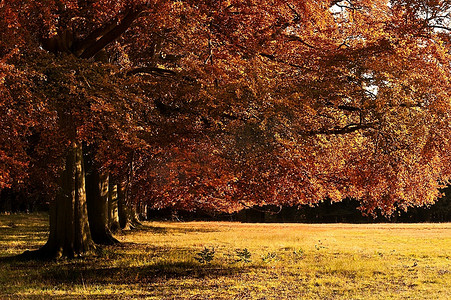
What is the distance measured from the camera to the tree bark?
17.8m

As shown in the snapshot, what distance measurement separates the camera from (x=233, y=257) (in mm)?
20234

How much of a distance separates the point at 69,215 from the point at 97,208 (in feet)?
17.0

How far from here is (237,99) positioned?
14539mm

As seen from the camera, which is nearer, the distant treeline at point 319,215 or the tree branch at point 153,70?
the tree branch at point 153,70

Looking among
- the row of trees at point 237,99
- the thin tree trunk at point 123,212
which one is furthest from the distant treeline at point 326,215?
the row of trees at point 237,99

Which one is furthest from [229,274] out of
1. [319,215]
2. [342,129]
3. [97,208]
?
[319,215]

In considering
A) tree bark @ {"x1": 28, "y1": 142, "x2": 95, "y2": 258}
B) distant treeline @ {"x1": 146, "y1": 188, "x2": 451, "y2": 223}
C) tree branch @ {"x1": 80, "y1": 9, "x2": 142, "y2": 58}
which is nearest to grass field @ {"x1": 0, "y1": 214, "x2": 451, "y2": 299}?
tree bark @ {"x1": 28, "y1": 142, "x2": 95, "y2": 258}

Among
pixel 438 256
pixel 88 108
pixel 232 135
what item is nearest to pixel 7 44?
pixel 88 108

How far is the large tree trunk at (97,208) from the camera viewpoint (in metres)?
22.9

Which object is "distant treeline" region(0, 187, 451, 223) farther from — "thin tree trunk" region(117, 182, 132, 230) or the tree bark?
the tree bark

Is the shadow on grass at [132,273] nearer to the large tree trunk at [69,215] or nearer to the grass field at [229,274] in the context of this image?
the grass field at [229,274]

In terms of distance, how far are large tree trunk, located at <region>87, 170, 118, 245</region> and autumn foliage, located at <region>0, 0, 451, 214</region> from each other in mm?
5026

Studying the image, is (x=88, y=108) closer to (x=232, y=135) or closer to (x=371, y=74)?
(x=232, y=135)

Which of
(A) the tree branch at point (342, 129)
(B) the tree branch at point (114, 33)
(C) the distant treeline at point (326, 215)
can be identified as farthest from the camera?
(C) the distant treeline at point (326, 215)
